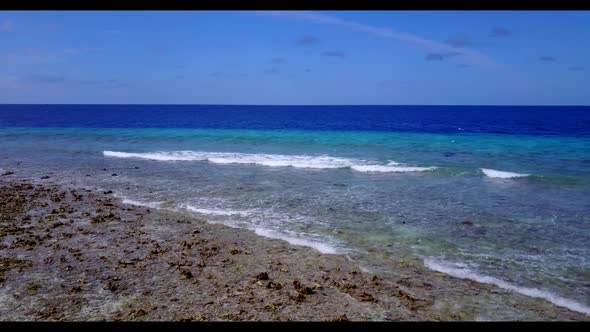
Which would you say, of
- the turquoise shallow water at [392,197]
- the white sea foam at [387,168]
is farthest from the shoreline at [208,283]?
the white sea foam at [387,168]

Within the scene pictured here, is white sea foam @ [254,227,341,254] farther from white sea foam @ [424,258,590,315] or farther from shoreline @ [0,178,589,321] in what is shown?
white sea foam @ [424,258,590,315]

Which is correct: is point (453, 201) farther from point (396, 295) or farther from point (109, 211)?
point (109, 211)

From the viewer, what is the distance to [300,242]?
9969 mm

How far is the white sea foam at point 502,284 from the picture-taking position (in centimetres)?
682

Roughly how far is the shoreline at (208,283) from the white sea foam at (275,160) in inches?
520

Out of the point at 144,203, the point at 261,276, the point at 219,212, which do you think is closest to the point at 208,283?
the point at 261,276

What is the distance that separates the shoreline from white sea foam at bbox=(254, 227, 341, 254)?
223 mm

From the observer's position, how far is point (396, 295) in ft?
23.1

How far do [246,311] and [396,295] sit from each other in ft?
8.82

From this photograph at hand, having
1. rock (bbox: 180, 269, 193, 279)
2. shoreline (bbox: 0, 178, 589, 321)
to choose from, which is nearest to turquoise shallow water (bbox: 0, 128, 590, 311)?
shoreline (bbox: 0, 178, 589, 321)

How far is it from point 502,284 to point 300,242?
4.54 m

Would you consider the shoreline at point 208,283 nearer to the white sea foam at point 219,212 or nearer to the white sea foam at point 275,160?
the white sea foam at point 219,212

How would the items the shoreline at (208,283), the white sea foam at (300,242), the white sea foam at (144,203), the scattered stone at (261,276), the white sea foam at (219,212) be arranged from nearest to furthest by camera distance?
the shoreline at (208,283) → the scattered stone at (261,276) → the white sea foam at (300,242) → the white sea foam at (219,212) → the white sea foam at (144,203)
